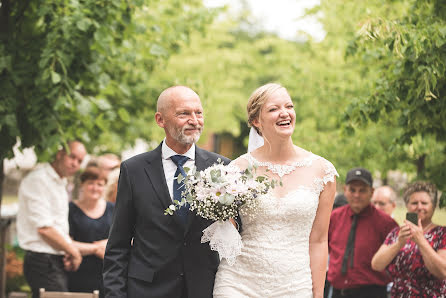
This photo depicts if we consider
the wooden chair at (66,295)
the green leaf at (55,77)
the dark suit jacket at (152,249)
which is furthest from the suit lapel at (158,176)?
the green leaf at (55,77)

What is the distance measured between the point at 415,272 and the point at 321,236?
1661 mm

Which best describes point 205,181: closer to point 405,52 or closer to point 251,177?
point 251,177

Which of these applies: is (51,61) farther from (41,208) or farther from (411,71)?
(411,71)

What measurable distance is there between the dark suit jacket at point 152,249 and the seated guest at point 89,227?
2658mm

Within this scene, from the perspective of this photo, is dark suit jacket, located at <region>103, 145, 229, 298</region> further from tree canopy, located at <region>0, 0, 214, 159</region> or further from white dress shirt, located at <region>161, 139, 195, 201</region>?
tree canopy, located at <region>0, 0, 214, 159</region>

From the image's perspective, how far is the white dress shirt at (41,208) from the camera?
6.95 m

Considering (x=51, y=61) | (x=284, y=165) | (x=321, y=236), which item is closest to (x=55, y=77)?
(x=51, y=61)

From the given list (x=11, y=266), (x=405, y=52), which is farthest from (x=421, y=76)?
(x=11, y=266)

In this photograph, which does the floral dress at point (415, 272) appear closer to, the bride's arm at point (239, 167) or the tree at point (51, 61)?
the bride's arm at point (239, 167)

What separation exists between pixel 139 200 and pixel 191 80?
5.77 metres

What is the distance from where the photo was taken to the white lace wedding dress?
440 centimetres

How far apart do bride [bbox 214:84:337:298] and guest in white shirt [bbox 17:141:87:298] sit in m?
2.97

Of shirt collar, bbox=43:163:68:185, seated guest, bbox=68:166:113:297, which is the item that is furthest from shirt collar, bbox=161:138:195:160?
shirt collar, bbox=43:163:68:185

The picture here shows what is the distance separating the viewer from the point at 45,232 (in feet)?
22.5
